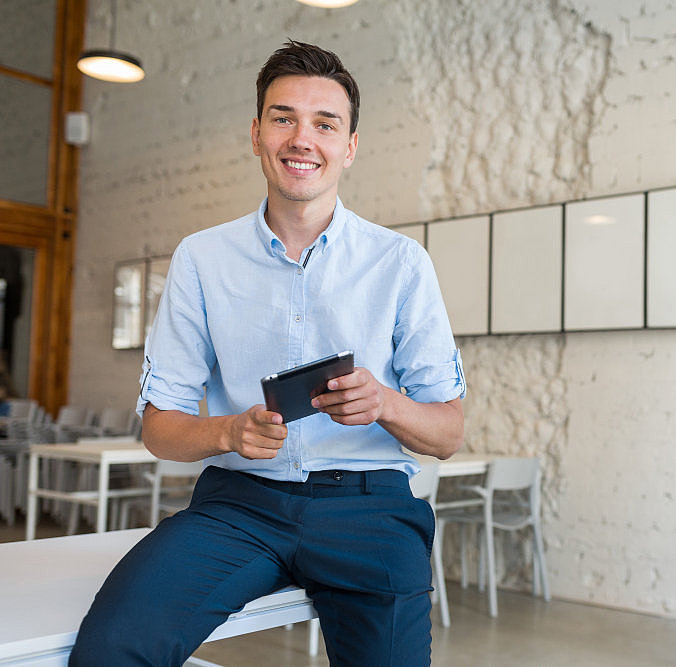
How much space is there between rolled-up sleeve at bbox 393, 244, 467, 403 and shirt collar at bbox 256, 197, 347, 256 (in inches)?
6.2

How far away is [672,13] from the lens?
4.46m

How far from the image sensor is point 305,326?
5.44 ft

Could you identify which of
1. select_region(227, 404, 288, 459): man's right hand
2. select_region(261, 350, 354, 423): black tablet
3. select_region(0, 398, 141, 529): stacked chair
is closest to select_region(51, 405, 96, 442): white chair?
select_region(0, 398, 141, 529): stacked chair

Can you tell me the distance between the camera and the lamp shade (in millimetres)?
6395

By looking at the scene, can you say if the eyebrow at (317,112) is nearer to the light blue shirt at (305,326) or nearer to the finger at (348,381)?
the light blue shirt at (305,326)

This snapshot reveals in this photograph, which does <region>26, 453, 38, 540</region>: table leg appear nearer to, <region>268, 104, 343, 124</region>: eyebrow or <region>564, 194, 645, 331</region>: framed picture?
<region>564, 194, 645, 331</region>: framed picture

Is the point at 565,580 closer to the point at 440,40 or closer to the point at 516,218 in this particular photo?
the point at 516,218

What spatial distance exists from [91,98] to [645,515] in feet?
23.0

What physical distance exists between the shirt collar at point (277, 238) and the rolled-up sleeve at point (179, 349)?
6.4 inches

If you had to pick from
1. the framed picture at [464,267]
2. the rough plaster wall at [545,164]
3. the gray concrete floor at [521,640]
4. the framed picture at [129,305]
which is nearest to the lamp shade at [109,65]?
the rough plaster wall at [545,164]

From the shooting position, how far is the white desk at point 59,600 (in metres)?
1.21

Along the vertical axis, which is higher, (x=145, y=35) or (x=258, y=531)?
(x=145, y=35)

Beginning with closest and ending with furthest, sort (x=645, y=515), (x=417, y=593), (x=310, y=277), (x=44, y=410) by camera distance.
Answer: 1. (x=417, y=593)
2. (x=310, y=277)
3. (x=645, y=515)
4. (x=44, y=410)

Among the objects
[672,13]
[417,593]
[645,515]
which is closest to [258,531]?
[417,593]
